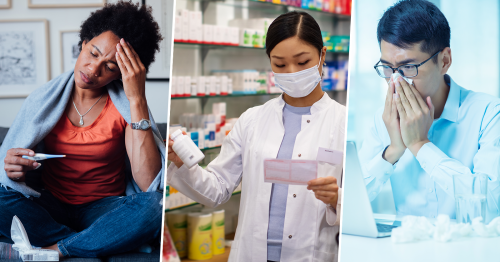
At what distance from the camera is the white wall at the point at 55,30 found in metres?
1.97

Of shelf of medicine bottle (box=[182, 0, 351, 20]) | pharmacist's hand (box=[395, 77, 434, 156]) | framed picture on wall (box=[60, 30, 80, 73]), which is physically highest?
shelf of medicine bottle (box=[182, 0, 351, 20])

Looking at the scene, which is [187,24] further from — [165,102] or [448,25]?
[448,25]

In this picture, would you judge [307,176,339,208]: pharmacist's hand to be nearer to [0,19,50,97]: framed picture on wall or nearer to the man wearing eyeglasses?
the man wearing eyeglasses

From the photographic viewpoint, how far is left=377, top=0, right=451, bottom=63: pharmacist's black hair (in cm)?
146

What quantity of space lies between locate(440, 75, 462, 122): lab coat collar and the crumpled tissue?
40 cm

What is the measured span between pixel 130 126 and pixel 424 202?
1303 millimetres

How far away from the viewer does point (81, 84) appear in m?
1.83

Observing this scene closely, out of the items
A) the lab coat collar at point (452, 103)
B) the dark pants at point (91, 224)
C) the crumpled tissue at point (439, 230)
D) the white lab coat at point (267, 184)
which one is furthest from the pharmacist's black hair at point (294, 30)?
the dark pants at point (91, 224)

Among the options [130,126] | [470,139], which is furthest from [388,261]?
[130,126]

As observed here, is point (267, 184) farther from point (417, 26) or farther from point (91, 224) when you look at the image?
point (91, 224)

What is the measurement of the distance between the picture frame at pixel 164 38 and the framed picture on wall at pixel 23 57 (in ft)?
1.75

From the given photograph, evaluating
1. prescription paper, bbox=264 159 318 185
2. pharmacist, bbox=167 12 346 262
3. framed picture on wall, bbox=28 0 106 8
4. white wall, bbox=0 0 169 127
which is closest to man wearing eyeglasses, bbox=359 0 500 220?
pharmacist, bbox=167 12 346 262

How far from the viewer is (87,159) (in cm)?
184

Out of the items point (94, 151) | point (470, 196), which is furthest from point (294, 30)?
point (94, 151)
